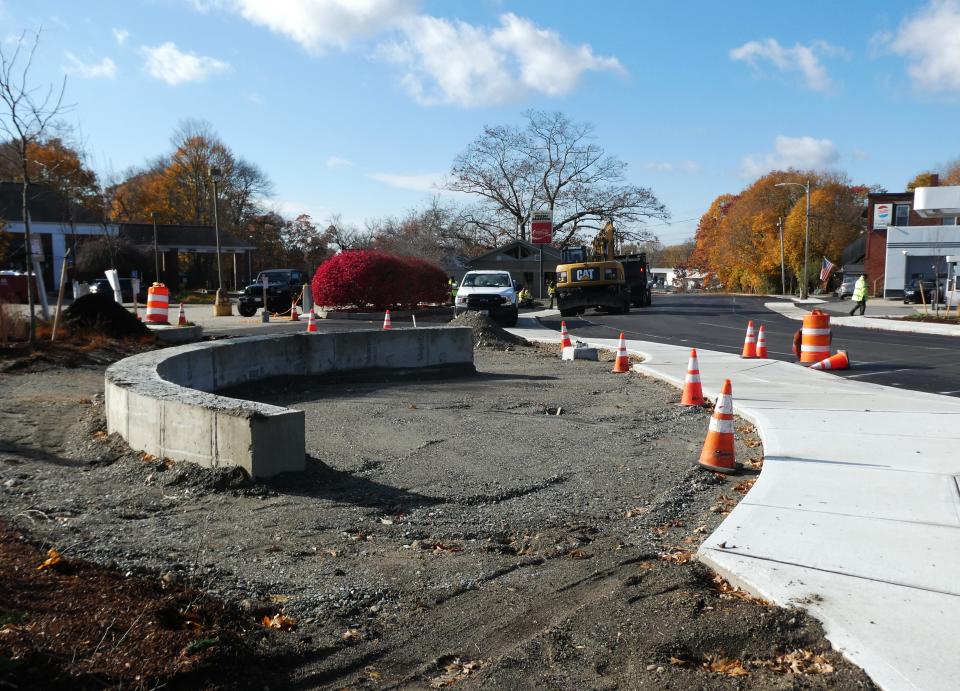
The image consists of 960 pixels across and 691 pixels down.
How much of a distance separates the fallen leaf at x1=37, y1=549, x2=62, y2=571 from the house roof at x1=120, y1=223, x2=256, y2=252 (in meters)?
54.8

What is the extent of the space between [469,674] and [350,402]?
287 inches

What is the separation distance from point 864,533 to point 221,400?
4879 millimetres

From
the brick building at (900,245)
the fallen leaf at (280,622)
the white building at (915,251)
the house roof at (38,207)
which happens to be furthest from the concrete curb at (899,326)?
the house roof at (38,207)

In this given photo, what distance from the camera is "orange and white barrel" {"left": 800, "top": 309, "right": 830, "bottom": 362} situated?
14.2 metres

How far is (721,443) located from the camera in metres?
6.77

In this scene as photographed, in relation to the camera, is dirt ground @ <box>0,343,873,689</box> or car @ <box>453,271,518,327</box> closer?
dirt ground @ <box>0,343,873,689</box>

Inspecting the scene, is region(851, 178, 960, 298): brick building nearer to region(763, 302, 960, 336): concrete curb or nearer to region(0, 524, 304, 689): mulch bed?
region(763, 302, 960, 336): concrete curb

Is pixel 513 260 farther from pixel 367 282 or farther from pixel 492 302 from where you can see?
pixel 492 302

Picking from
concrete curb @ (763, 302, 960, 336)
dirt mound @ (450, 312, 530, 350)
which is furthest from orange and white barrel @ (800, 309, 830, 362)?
concrete curb @ (763, 302, 960, 336)

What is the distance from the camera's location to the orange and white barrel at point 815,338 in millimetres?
14242

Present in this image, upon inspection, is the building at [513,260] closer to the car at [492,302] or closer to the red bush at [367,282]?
the red bush at [367,282]

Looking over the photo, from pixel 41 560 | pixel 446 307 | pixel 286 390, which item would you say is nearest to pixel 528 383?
pixel 286 390

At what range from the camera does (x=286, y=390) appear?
11562 mm

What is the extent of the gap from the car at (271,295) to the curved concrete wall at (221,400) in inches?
744
